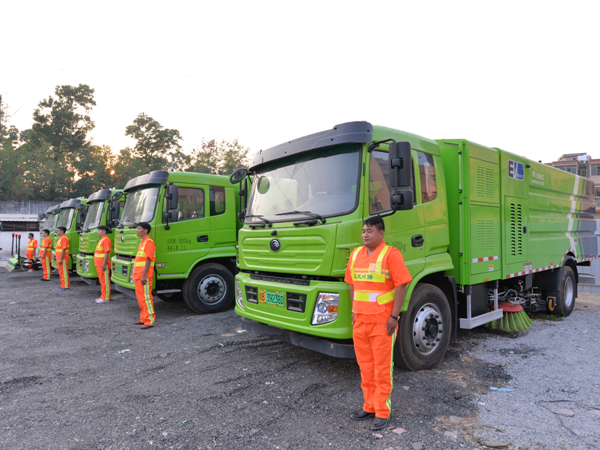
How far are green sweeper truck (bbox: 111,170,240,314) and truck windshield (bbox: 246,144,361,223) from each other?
8.92 ft

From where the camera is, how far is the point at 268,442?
2896 millimetres

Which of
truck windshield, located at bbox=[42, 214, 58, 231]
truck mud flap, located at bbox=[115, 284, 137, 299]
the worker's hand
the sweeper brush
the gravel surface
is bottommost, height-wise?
the gravel surface

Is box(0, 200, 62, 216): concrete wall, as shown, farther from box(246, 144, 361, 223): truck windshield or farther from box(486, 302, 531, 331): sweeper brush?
box(486, 302, 531, 331): sweeper brush

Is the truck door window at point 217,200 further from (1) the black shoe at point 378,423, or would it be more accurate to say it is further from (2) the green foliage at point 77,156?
(2) the green foliage at point 77,156

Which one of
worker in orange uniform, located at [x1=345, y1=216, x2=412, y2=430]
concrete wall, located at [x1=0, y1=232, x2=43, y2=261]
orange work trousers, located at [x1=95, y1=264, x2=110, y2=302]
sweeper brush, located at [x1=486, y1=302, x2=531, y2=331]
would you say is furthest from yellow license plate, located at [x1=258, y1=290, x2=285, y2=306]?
concrete wall, located at [x1=0, y1=232, x2=43, y2=261]

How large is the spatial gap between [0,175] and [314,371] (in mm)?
39184

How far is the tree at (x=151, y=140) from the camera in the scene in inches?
1702

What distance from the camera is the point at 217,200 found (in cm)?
751

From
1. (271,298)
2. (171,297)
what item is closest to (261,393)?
(271,298)

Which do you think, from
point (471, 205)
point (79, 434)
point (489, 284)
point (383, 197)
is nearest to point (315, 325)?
point (383, 197)

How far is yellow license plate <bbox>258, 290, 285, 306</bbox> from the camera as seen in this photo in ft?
12.9

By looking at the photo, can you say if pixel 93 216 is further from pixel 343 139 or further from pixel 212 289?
pixel 343 139

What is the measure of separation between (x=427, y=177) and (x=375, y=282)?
1761 millimetres

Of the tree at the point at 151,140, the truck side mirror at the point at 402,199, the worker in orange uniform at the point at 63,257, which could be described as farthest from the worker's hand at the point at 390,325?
the tree at the point at 151,140
